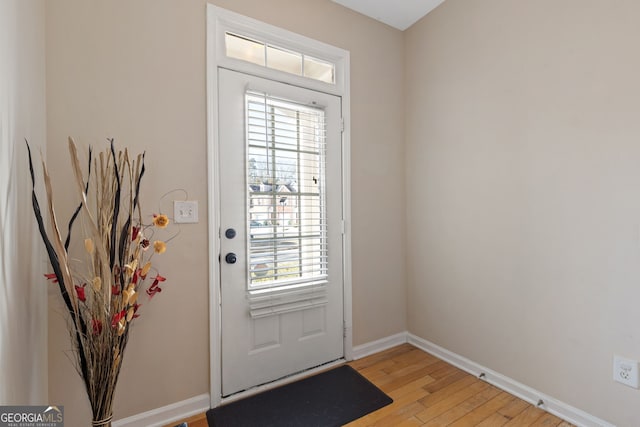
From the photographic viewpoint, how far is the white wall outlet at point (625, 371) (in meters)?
1.43

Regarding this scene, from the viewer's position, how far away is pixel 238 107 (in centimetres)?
190

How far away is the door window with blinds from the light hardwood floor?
0.81m

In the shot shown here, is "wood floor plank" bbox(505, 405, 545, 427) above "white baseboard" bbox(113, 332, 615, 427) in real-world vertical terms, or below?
below

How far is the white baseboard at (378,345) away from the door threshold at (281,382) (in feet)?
0.46

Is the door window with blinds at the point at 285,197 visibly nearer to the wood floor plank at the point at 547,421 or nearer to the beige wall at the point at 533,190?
the beige wall at the point at 533,190

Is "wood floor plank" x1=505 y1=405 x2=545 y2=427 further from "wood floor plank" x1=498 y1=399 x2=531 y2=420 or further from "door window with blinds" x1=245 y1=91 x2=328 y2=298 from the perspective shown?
"door window with blinds" x1=245 y1=91 x2=328 y2=298

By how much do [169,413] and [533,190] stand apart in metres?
2.56

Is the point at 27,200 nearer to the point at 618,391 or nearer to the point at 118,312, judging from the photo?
the point at 118,312

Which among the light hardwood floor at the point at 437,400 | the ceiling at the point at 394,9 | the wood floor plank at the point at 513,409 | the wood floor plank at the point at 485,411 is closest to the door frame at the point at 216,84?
the light hardwood floor at the point at 437,400

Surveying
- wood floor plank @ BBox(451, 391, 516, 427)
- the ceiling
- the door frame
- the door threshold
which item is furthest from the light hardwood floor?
the ceiling

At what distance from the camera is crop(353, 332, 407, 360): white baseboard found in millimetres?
2400

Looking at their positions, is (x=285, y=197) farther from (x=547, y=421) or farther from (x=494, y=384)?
(x=547, y=421)

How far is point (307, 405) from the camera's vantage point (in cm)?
182

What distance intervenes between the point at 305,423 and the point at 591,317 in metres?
1.68
